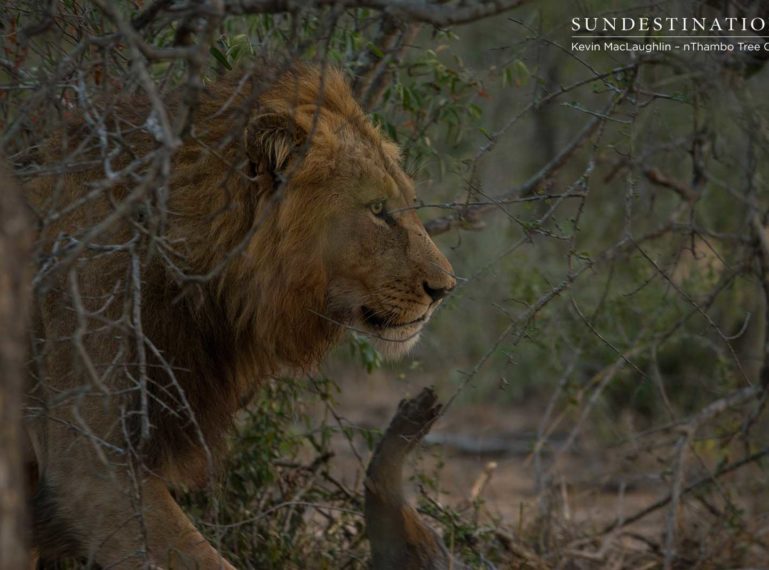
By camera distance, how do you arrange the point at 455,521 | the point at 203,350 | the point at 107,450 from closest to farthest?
the point at 107,450, the point at 203,350, the point at 455,521

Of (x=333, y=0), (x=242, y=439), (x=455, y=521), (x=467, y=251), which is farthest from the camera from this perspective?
(x=467, y=251)

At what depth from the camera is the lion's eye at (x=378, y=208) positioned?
3572mm

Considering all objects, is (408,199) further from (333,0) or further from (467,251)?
(467,251)

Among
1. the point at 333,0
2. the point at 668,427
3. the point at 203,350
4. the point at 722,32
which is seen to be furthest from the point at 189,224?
the point at 668,427

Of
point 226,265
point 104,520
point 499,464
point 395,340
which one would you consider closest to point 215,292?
point 226,265

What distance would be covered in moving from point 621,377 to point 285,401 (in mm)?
3010

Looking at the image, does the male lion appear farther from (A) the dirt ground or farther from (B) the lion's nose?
(A) the dirt ground

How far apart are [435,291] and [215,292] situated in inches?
28.4

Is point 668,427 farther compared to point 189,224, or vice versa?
point 668,427

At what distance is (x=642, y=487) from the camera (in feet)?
21.8

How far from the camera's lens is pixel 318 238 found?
11.5 feet

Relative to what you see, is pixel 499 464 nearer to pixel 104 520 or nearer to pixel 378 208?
pixel 378 208

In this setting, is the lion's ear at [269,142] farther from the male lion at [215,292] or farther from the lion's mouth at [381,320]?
the lion's mouth at [381,320]

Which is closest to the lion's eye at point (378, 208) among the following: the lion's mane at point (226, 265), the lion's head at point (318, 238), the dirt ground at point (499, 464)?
the lion's head at point (318, 238)
